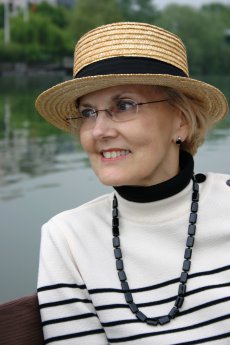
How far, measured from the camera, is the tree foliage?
34.8 meters

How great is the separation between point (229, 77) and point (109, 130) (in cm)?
3777

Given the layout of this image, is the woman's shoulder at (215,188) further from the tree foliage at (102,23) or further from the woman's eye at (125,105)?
the tree foliage at (102,23)

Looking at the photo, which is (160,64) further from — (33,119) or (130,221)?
(33,119)

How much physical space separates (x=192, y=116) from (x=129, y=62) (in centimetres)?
22

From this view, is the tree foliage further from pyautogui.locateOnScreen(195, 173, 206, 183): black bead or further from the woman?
the woman

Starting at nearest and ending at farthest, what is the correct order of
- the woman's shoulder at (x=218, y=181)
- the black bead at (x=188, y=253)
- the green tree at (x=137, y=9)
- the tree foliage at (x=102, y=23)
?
the black bead at (x=188, y=253) < the woman's shoulder at (x=218, y=181) < the tree foliage at (x=102, y=23) < the green tree at (x=137, y=9)

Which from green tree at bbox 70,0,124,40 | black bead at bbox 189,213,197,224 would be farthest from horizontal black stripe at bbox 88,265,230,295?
green tree at bbox 70,0,124,40

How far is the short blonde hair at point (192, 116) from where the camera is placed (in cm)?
146

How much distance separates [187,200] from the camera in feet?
4.90

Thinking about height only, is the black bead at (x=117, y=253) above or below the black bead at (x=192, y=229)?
below

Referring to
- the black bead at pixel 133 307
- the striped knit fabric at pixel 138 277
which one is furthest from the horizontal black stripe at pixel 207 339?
the black bead at pixel 133 307

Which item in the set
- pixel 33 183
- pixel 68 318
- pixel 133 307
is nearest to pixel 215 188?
pixel 133 307

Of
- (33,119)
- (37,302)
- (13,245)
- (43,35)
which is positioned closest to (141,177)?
(37,302)

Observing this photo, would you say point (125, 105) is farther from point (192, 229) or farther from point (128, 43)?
point (192, 229)
